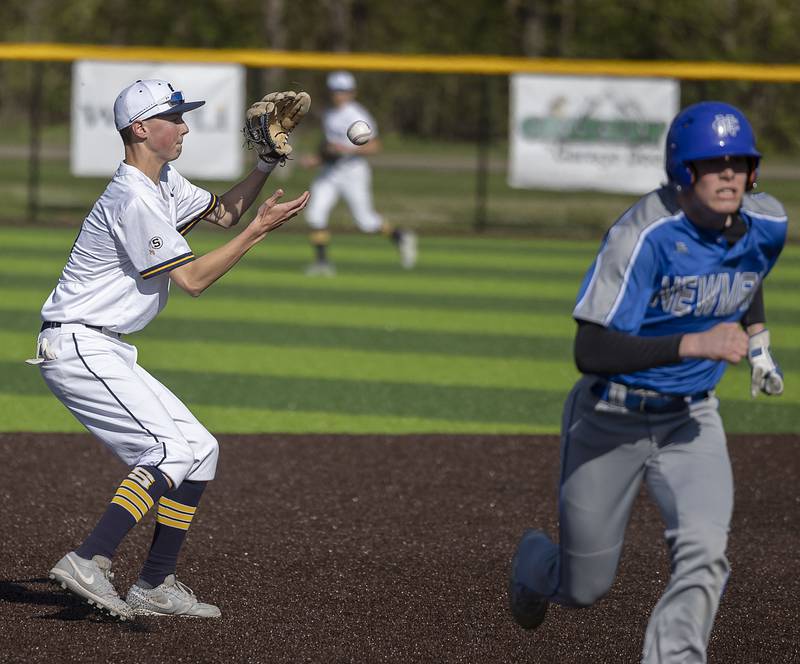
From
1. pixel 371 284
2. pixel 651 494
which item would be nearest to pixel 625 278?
pixel 651 494

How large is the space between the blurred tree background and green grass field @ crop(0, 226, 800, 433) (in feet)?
30.6

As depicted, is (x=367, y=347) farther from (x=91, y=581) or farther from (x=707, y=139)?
(x=707, y=139)

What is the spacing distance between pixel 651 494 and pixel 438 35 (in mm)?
55434

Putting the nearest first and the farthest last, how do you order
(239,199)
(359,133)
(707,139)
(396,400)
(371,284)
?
(707,139)
(239,199)
(359,133)
(396,400)
(371,284)

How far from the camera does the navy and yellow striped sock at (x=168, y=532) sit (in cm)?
519

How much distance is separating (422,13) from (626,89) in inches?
1610

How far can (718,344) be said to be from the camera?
3924 mm

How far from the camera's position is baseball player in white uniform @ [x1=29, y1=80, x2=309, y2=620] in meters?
5.00

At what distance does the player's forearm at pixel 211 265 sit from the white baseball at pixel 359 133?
125 centimetres

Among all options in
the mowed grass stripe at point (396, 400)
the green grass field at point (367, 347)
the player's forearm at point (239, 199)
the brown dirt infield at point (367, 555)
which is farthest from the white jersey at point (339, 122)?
the player's forearm at point (239, 199)

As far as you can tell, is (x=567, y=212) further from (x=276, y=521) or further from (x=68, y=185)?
(x=276, y=521)

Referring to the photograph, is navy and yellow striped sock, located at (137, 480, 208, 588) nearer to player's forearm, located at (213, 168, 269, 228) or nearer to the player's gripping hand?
player's forearm, located at (213, 168, 269, 228)

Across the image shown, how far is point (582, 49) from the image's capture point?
146ft

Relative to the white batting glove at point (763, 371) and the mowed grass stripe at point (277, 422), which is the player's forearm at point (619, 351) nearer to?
the white batting glove at point (763, 371)
